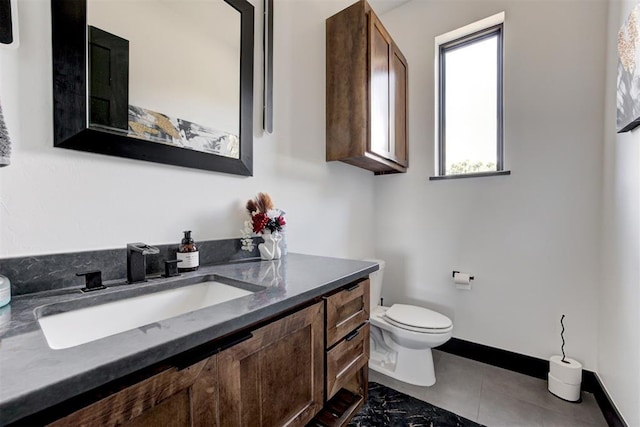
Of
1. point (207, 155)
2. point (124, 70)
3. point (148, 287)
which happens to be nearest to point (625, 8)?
point (207, 155)

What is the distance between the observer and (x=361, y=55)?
66.8 inches

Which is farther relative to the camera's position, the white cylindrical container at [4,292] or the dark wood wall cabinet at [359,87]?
the dark wood wall cabinet at [359,87]

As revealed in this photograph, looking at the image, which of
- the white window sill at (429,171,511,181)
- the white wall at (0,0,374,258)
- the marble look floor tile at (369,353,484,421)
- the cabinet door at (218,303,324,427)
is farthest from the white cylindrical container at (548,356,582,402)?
the cabinet door at (218,303,324,427)

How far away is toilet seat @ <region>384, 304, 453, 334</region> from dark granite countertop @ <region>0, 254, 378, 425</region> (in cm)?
104

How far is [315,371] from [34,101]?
121cm

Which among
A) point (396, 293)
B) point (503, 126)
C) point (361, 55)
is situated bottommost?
point (396, 293)

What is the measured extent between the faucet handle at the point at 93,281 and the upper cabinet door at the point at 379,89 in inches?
58.2

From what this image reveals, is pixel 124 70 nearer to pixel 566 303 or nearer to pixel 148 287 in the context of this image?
pixel 148 287

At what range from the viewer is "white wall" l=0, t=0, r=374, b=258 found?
30.1 inches

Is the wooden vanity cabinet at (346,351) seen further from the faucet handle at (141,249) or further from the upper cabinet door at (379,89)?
the upper cabinet door at (379,89)

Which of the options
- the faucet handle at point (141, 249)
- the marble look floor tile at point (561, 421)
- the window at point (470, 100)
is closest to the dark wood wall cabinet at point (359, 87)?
the window at point (470, 100)

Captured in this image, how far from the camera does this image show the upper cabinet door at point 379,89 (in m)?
1.72

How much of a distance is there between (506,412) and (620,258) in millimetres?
1034

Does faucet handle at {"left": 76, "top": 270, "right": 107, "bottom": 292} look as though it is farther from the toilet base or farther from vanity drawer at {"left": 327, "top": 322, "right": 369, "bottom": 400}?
the toilet base
